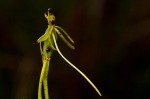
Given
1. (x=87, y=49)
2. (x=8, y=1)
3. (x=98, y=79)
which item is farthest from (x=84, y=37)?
(x=8, y=1)

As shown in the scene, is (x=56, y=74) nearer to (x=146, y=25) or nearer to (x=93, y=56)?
(x=93, y=56)

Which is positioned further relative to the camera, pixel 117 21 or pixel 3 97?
pixel 117 21

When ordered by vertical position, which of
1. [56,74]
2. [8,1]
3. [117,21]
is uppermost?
[8,1]

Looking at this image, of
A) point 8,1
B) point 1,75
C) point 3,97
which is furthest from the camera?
point 8,1

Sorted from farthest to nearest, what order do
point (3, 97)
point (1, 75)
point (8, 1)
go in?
point (8, 1)
point (1, 75)
point (3, 97)

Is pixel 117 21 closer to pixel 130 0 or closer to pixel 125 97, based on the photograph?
pixel 130 0

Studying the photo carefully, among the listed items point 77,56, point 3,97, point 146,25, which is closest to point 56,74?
point 77,56

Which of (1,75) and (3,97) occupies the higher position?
(1,75)
